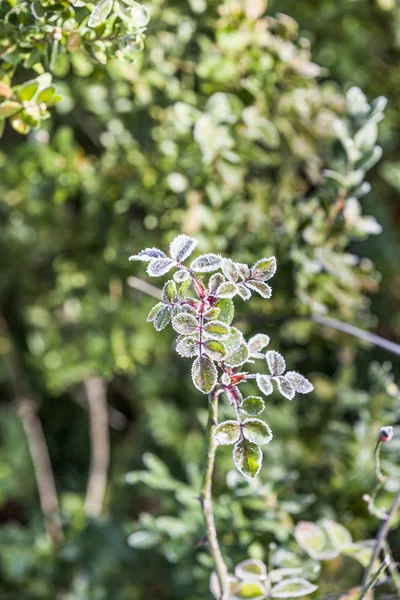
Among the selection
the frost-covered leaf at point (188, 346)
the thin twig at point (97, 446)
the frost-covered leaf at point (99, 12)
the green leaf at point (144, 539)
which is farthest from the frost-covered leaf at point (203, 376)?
the thin twig at point (97, 446)

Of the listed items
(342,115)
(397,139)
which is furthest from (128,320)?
(397,139)

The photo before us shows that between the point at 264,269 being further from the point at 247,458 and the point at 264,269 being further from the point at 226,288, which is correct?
the point at 247,458

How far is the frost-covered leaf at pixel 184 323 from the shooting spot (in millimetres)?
554

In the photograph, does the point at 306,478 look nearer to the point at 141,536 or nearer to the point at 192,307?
the point at 141,536

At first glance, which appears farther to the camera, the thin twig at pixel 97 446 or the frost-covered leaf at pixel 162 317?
the thin twig at pixel 97 446

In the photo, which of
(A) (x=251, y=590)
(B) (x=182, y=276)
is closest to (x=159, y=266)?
(B) (x=182, y=276)

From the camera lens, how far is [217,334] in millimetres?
566

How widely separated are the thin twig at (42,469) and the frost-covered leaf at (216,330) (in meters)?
1.02

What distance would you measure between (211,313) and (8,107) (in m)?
0.34

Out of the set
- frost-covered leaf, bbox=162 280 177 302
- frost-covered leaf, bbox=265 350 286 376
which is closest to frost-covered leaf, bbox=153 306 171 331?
frost-covered leaf, bbox=162 280 177 302

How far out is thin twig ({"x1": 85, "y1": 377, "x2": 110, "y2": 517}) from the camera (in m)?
1.51

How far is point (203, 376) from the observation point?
56cm

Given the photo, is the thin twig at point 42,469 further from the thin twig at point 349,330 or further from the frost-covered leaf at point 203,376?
the frost-covered leaf at point 203,376

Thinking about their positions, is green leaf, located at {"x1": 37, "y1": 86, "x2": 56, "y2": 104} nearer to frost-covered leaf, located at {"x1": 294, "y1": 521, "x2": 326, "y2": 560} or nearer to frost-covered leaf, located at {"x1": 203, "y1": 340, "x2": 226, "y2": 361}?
frost-covered leaf, located at {"x1": 203, "y1": 340, "x2": 226, "y2": 361}
